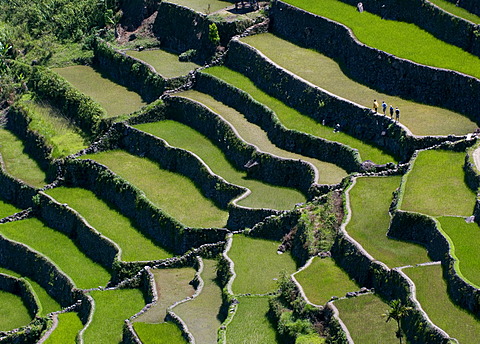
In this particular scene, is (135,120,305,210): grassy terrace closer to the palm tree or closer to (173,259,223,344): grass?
(173,259,223,344): grass

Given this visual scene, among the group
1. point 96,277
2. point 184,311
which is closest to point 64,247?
point 96,277

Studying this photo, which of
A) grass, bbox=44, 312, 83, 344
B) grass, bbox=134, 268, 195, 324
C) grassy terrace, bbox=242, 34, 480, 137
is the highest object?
grassy terrace, bbox=242, 34, 480, 137

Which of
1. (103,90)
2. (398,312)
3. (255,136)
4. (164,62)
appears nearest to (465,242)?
(398,312)

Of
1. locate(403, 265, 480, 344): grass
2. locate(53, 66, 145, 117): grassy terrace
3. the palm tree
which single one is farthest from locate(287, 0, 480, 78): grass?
the palm tree

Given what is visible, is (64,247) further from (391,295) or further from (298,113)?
(391,295)

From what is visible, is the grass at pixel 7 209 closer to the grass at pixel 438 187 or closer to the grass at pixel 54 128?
the grass at pixel 54 128
